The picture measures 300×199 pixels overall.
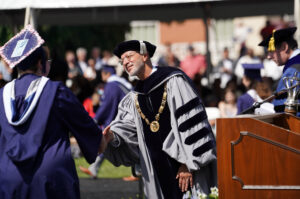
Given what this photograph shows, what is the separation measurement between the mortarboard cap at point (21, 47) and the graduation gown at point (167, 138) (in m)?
1.65

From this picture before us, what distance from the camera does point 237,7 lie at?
16094mm

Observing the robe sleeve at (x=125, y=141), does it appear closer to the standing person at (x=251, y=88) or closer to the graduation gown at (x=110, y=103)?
the standing person at (x=251, y=88)

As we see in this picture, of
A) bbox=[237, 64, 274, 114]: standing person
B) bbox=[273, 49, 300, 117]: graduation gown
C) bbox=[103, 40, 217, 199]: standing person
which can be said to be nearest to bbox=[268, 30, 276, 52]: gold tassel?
bbox=[273, 49, 300, 117]: graduation gown

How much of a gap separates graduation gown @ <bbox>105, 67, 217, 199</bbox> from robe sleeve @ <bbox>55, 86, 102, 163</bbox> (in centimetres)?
130

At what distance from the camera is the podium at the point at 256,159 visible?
225 inches

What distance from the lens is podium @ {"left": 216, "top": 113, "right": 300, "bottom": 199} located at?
5.71 m

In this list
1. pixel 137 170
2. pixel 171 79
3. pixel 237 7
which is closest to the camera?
pixel 171 79

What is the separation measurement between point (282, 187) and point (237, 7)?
419 inches

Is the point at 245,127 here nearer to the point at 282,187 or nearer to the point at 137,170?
the point at 282,187

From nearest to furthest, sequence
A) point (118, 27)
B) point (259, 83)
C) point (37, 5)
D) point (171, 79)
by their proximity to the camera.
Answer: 1. point (171, 79)
2. point (259, 83)
3. point (37, 5)
4. point (118, 27)

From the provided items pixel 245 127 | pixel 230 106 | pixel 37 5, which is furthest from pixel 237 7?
Answer: pixel 245 127

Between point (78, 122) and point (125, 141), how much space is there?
5.14ft

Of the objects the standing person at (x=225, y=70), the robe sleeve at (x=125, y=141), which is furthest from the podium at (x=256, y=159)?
the standing person at (x=225, y=70)

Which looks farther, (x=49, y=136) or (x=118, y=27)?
(x=118, y=27)
